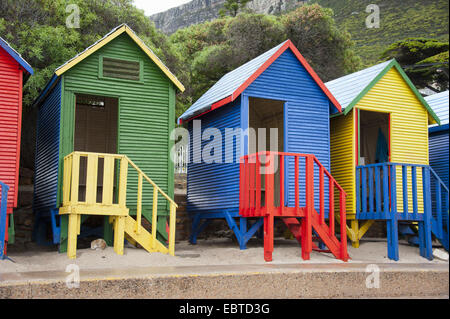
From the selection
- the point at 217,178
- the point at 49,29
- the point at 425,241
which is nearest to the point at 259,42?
the point at 49,29

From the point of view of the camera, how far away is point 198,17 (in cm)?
8162

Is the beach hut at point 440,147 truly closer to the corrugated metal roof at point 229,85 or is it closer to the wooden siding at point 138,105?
the corrugated metal roof at point 229,85

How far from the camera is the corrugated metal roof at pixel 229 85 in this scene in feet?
47.4

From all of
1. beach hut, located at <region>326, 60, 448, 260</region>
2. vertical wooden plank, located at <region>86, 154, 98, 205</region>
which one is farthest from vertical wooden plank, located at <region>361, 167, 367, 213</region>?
vertical wooden plank, located at <region>86, 154, 98, 205</region>

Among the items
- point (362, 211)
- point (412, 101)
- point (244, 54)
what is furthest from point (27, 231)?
point (244, 54)

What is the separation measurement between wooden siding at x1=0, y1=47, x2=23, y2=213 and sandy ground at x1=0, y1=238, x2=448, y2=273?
1805mm

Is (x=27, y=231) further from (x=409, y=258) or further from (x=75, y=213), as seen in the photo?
(x=409, y=258)

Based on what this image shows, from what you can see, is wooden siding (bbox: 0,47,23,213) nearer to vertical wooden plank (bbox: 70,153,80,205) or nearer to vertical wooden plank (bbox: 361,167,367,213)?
vertical wooden plank (bbox: 70,153,80,205)

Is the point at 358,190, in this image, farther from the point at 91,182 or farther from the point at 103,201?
the point at 91,182

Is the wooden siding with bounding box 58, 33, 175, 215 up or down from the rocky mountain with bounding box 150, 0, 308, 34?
down

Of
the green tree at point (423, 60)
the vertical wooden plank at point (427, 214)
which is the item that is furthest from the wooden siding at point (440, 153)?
the green tree at point (423, 60)

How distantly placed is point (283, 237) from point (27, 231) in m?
8.14

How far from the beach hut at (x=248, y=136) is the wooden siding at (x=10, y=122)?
496cm

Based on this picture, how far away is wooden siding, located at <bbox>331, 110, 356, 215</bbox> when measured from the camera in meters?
15.5
